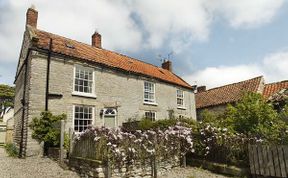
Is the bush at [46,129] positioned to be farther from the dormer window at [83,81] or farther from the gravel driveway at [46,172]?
the dormer window at [83,81]

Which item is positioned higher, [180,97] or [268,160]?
[180,97]

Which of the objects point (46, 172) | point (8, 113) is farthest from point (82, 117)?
point (8, 113)

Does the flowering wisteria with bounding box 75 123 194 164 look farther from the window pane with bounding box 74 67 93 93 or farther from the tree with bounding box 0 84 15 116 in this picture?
the tree with bounding box 0 84 15 116

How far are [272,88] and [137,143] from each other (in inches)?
802

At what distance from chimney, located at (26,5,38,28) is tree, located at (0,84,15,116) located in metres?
36.5

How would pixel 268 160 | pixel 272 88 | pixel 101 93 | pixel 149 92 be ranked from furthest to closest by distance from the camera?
pixel 272 88, pixel 149 92, pixel 101 93, pixel 268 160

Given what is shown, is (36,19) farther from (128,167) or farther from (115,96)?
(128,167)

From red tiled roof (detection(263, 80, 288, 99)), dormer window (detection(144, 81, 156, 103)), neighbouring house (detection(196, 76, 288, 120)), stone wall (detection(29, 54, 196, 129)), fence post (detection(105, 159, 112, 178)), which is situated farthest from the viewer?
neighbouring house (detection(196, 76, 288, 120))

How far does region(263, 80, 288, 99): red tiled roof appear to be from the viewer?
2354cm

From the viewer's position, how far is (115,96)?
18031mm

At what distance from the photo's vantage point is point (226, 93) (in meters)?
27.7

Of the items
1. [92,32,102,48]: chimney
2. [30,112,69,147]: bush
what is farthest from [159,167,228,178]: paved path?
[92,32,102,48]: chimney

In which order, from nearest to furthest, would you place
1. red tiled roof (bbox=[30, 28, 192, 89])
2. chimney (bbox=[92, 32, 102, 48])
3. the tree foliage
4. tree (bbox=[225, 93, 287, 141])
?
1. the tree foliage
2. tree (bbox=[225, 93, 287, 141])
3. red tiled roof (bbox=[30, 28, 192, 89])
4. chimney (bbox=[92, 32, 102, 48])

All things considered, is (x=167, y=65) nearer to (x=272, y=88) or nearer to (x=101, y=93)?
(x=272, y=88)
